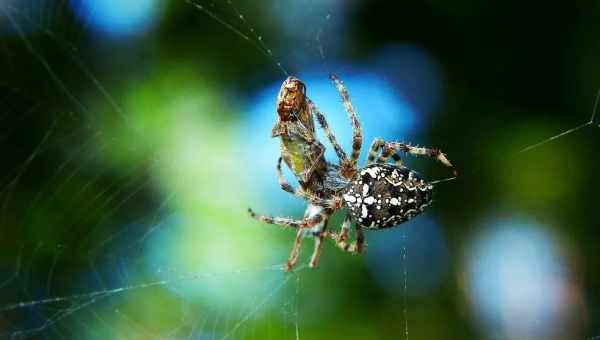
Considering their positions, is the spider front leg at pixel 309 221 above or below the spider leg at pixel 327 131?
below

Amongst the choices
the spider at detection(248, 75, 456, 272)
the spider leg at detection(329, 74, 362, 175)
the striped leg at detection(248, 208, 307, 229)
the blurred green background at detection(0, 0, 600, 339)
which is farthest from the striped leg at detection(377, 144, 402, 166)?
the blurred green background at detection(0, 0, 600, 339)

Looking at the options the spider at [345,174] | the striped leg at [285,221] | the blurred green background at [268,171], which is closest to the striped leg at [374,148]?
the spider at [345,174]

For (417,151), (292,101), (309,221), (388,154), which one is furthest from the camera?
(309,221)

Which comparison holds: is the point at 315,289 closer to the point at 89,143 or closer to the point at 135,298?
the point at 135,298

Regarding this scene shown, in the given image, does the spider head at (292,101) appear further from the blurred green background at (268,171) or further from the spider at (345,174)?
the blurred green background at (268,171)

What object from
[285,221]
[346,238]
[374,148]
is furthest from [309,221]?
[374,148]

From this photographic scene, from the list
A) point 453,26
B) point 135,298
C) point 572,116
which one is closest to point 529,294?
point 572,116

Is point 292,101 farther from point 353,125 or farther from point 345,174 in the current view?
point 345,174
